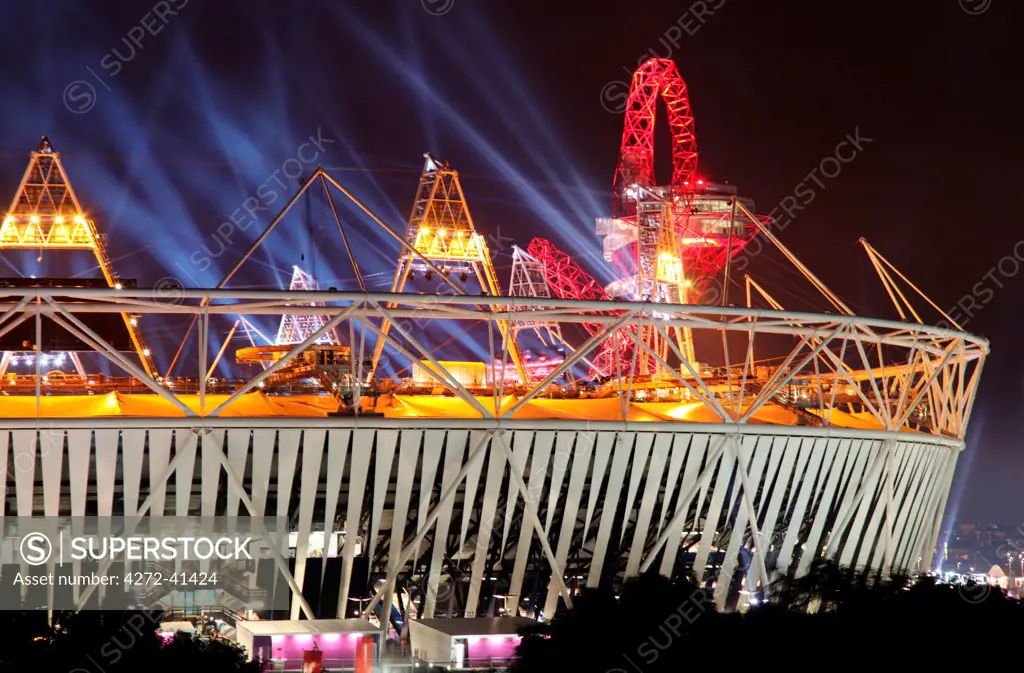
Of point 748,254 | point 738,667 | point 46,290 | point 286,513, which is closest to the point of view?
point 738,667

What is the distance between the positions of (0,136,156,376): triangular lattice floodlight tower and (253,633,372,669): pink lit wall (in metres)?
14.8

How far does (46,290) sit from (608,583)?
22220 millimetres

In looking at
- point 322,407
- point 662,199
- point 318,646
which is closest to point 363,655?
point 318,646

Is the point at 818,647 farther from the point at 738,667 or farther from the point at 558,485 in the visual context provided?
the point at 558,485

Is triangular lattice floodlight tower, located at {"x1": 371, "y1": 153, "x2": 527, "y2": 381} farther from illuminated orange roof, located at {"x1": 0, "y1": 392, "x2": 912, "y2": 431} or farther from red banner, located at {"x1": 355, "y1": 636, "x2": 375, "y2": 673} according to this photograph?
red banner, located at {"x1": 355, "y1": 636, "x2": 375, "y2": 673}

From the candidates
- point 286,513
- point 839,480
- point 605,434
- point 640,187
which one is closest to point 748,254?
point 640,187

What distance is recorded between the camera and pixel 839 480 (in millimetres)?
52781

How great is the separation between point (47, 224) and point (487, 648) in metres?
26.2

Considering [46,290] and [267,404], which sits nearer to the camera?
[46,290]

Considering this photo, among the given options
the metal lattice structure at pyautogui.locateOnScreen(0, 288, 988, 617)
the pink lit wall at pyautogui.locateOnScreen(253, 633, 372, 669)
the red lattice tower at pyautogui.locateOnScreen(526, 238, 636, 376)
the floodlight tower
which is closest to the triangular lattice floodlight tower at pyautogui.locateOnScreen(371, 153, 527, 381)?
the metal lattice structure at pyautogui.locateOnScreen(0, 288, 988, 617)

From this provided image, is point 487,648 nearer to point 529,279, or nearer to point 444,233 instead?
point 444,233

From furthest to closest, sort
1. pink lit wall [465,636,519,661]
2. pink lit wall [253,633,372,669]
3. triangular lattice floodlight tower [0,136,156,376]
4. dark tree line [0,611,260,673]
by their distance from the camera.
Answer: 1. triangular lattice floodlight tower [0,136,156,376]
2. pink lit wall [465,636,519,661]
3. pink lit wall [253,633,372,669]
4. dark tree line [0,611,260,673]

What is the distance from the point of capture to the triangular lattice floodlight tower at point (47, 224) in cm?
5125

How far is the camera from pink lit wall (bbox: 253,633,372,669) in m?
41.1
